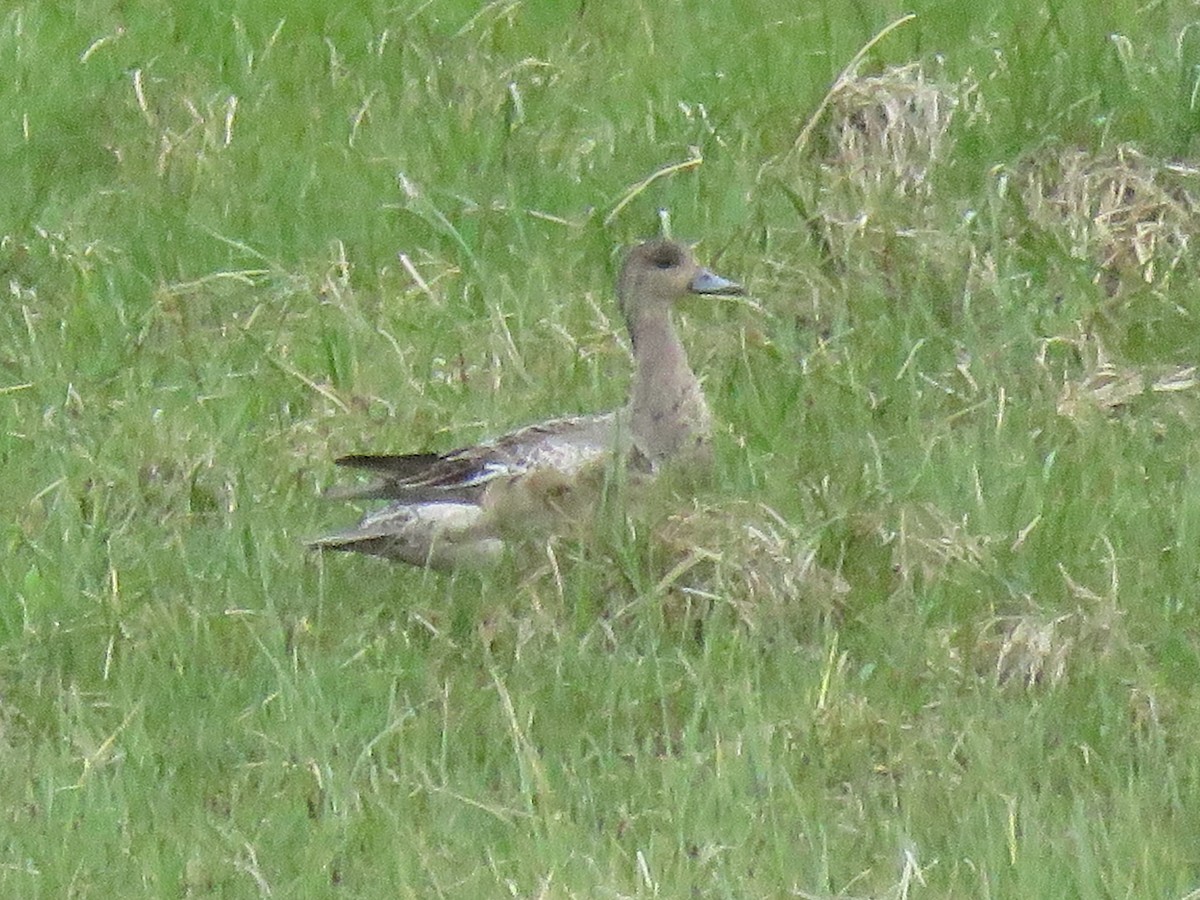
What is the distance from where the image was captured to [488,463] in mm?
7164

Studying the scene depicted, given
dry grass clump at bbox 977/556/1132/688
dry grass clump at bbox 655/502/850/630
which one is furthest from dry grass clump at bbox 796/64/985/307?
dry grass clump at bbox 977/556/1132/688

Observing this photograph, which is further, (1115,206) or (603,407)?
(1115,206)

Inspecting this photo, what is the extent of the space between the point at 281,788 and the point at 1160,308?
10.7ft

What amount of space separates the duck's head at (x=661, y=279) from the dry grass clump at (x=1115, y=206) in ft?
3.75

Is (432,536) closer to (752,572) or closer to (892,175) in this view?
(752,572)

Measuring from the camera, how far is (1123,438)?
7.19 metres

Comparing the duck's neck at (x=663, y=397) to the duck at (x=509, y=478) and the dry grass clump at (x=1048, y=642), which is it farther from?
the dry grass clump at (x=1048, y=642)

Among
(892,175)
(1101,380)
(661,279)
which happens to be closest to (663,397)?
(661,279)

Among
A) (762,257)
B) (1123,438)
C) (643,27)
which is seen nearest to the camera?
(1123,438)

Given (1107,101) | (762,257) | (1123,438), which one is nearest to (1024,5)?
(1107,101)

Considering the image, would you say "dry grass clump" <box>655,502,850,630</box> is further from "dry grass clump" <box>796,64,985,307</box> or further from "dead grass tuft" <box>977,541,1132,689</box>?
"dry grass clump" <box>796,64,985,307</box>

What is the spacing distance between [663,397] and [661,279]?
448 millimetres

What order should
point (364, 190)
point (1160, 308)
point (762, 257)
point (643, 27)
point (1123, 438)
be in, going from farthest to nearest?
point (643, 27) → point (364, 190) → point (762, 257) → point (1160, 308) → point (1123, 438)

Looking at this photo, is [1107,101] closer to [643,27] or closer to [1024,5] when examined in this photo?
[1024,5]
